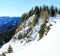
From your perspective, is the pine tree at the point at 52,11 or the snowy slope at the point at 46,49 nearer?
the snowy slope at the point at 46,49

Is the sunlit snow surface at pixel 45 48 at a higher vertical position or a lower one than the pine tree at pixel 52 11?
lower

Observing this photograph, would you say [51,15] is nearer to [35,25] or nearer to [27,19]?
[35,25]

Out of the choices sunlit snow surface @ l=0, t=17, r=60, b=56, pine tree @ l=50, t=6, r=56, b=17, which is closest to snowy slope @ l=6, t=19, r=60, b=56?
sunlit snow surface @ l=0, t=17, r=60, b=56

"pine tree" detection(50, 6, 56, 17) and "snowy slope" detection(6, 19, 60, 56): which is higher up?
"pine tree" detection(50, 6, 56, 17)

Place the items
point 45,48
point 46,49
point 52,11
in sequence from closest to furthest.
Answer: point 46,49, point 45,48, point 52,11

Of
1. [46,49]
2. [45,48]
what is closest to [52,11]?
[45,48]

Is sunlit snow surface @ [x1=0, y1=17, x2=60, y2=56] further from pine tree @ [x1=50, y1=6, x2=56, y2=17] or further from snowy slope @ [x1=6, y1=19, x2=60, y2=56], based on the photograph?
pine tree @ [x1=50, y1=6, x2=56, y2=17]

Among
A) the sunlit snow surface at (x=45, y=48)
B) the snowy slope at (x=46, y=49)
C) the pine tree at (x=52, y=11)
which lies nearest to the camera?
the snowy slope at (x=46, y=49)

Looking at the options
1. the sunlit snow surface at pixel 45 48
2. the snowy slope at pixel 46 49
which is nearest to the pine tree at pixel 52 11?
the sunlit snow surface at pixel 45 48

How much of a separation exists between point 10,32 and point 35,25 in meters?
77.3

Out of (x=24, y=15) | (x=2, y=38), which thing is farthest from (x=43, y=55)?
(x=2, y=38)

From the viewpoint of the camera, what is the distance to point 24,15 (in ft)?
339

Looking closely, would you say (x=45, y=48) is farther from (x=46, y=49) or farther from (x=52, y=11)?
(x=52, y=11)

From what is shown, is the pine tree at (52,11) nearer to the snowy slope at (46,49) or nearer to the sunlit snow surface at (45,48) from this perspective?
the sunlit snow surface at (45,48)
